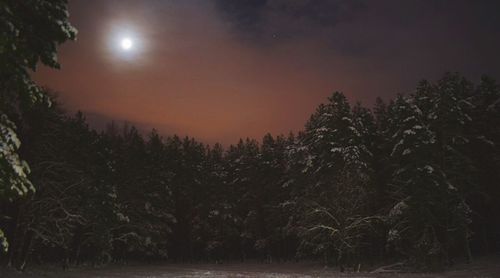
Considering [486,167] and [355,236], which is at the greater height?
[486,167]

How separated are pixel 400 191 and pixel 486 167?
986cm

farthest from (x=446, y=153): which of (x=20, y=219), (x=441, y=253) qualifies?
(x=20, y=219)

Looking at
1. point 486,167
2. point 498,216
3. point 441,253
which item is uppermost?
point 486,167

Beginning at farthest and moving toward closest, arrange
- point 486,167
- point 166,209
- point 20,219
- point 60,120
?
point 166,209
point 486,167
point 60,120
point 20,219

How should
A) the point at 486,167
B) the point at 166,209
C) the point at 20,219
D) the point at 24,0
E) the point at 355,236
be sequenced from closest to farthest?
the point at 24,0
the point at 20,219
the point at 355,236
the point at 486,167
the point at 166,209

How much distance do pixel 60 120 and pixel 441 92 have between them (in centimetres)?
3464

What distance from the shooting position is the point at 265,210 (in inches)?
2881

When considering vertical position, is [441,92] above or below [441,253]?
above

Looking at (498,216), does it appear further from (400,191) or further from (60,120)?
(60,120)

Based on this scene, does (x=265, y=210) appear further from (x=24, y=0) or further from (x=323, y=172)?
(x=24, y=0)

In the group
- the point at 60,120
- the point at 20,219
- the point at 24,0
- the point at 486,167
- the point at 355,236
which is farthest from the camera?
the point at 486,167

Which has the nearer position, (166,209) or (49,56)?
(49,56)

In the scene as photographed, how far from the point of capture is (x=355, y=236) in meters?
45.8

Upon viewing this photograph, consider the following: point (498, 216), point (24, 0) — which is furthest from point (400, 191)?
point (24, 0)
